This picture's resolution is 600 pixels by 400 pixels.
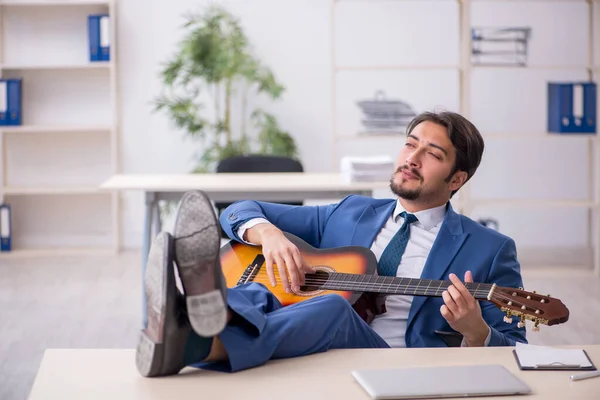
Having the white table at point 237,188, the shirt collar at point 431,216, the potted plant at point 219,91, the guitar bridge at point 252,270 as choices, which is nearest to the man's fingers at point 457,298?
the shirt collar at point 431,216

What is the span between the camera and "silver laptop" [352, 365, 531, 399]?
1465 millimetres

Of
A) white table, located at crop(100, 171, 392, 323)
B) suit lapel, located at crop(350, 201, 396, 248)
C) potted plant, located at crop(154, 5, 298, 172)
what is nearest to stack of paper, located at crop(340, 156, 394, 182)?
white table, located at crop(100, 171, 392, 323)

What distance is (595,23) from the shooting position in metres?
6.01

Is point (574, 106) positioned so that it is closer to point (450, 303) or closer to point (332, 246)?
point (332, 246)

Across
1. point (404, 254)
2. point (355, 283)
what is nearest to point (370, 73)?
point (404, 254)

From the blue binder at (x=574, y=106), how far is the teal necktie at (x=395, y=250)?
315 centimetres

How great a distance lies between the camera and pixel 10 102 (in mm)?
5719

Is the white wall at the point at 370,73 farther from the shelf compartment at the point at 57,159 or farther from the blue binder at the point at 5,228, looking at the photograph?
the blue binder at the point at 5,228

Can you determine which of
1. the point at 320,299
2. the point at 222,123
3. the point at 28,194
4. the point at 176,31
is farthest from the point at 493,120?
the point at 320,299

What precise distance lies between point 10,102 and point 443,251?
4238 mm

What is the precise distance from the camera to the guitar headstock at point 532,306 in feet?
5.77

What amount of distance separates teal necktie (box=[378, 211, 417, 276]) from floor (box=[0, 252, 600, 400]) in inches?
58.5

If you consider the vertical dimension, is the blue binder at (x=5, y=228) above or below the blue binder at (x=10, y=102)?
below

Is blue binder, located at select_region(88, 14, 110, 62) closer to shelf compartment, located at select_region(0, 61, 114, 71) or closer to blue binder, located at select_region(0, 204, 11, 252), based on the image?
shelf compartment, located at select_region(0, 61, 114, 71)
